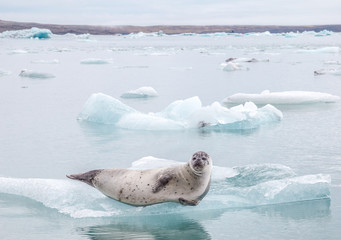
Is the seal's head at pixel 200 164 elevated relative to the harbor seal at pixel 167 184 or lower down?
elevated

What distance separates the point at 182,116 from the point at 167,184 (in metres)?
4.02

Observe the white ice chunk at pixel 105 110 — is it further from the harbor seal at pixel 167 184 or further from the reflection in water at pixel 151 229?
the reflection in water at pixel 151 229

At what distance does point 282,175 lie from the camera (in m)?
4.60

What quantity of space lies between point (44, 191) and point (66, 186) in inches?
6.8

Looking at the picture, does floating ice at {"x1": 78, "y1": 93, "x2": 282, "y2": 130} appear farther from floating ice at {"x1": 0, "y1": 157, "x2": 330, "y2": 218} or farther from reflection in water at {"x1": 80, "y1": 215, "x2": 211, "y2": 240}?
reflection in water at {"x1": 80, "y1": 215, "x2": 211, "y2": 240}

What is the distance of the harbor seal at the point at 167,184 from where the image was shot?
380 cm

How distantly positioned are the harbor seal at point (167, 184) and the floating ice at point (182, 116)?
128 inches

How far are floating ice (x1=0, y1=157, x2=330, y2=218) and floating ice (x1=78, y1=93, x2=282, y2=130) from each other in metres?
2.73

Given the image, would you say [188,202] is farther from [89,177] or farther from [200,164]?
[89,177]

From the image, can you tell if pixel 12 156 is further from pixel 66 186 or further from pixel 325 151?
pixel 325 151

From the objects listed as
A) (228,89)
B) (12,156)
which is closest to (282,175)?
(12,156)

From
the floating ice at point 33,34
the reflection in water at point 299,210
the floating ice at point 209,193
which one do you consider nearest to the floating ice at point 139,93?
the floating ice at point 209,193

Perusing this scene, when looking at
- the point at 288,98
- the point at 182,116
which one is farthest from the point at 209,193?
the point at 288,98

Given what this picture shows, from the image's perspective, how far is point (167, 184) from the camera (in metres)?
3.88
